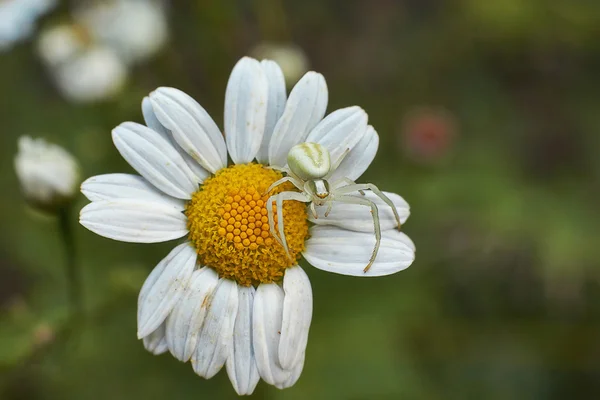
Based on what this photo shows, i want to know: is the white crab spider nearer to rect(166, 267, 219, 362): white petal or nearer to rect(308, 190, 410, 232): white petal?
rect(308, 190, 410, 232): white petal

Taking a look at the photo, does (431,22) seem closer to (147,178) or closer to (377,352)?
(377,352)

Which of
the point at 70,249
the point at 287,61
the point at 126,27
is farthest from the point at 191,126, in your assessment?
the point at 126,27

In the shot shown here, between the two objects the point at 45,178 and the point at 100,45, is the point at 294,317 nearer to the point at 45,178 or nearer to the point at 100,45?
the point at 45,178

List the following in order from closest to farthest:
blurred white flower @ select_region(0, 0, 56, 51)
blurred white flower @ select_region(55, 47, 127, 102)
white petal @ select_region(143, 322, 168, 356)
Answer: white petal @ select_region(143, 322, 168, 356)
blurred white flower @ select_region(0, 0, 56, 51)
blurred white flower @ select_region(55, 47, 127, 102)

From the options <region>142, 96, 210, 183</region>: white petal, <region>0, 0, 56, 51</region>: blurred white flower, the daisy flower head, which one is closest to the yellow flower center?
the daisy flower head

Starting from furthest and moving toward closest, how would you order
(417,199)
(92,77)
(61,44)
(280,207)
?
1. (417,199)
2. (61,44)
3. (92,77)
4. (280,207)

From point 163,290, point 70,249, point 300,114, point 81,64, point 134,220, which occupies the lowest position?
point 70,249

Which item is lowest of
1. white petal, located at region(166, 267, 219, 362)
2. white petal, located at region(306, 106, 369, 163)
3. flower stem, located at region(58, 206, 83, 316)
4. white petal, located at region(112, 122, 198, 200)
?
flower stem, located at region(58, 206, 83, 316)

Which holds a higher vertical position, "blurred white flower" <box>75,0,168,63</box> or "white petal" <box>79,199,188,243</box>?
"blurred white flower" <box>75,0,168,63</box>
